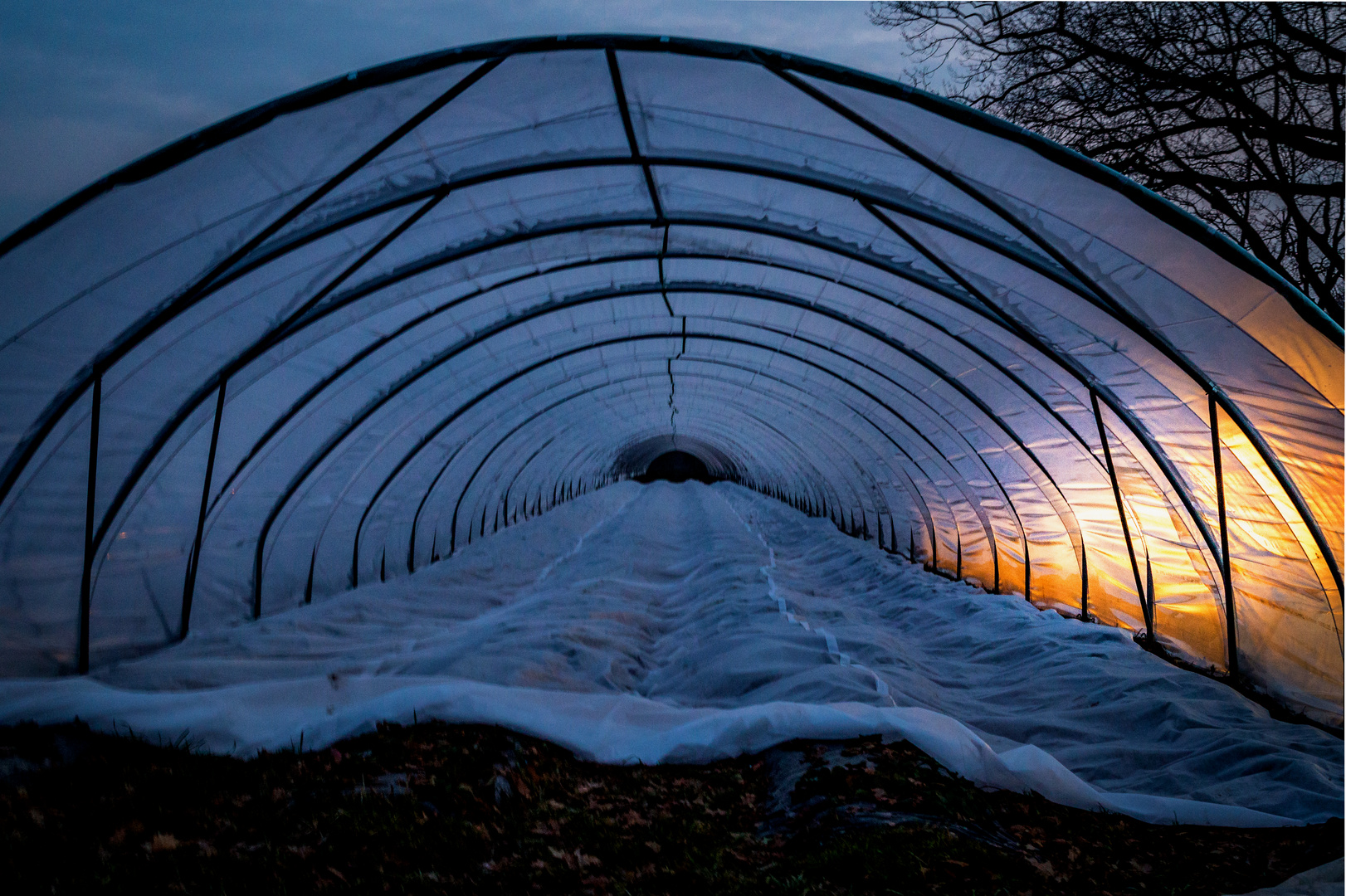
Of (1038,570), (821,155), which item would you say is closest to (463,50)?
(821,155)

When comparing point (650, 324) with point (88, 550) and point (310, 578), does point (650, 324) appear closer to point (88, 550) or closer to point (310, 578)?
point (310, 578)

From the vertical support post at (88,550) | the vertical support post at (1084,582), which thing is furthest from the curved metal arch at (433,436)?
the vertical support post at (88,550)

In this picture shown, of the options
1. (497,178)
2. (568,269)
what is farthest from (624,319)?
(497,178)

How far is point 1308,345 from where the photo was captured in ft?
16.7

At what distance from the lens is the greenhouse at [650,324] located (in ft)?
18.0

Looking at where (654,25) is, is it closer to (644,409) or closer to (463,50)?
(463,50)

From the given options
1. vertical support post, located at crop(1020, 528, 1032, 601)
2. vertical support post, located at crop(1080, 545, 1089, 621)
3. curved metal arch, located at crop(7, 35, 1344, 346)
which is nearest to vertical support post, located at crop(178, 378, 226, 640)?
curved metal arch, located at crop(7, 35, 1344, 346)

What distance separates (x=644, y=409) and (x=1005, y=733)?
784 inches

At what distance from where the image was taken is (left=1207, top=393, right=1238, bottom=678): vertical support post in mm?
6969

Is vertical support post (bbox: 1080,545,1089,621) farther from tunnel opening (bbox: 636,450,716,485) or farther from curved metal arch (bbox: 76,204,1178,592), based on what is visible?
tunnel opening (bbox: 636,450,716,485)

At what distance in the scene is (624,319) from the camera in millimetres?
13539

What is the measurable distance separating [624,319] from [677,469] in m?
49.1

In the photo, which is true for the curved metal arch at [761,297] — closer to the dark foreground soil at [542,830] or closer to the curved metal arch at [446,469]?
the curved metal arch at [446,469]

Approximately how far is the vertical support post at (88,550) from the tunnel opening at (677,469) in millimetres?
54237
